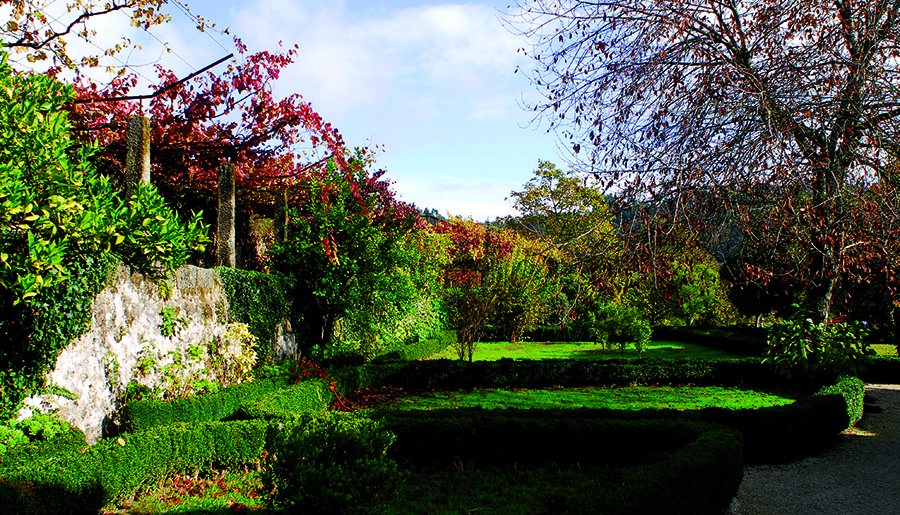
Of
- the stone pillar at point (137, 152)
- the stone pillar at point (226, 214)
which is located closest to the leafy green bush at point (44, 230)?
the stone pillar at point (137, 152)

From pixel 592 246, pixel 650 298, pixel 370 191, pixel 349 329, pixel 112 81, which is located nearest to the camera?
pixel 592 246

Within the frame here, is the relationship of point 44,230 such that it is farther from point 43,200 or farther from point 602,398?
point 602,398

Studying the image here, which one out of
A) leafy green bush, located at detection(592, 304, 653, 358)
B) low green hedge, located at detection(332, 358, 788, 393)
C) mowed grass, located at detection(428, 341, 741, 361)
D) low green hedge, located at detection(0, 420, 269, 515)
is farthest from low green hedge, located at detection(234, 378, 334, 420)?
leafy green bush, located at detection(592, 304, 653, 358)

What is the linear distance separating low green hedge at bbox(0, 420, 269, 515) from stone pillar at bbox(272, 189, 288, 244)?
6.15 m

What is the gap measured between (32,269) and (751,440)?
866 centimetres

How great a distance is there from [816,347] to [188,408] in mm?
9948

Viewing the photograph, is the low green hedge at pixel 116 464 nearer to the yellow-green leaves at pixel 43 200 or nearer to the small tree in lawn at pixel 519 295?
the yellow-green leaves at pixel 43 200

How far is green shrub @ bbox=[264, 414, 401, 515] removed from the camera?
10.5 feet

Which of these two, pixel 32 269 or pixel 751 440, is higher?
pixel 32 269

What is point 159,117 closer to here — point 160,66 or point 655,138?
point 160,66

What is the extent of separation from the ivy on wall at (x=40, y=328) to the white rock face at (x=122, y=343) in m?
0.21

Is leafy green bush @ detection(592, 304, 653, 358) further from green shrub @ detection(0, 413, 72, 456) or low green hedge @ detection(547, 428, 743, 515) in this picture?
green shrub @ detection(0, 413, 72, 456)

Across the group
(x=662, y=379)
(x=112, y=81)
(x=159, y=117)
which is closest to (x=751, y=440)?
(x=662, y=379)

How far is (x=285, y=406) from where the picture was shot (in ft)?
24.4
